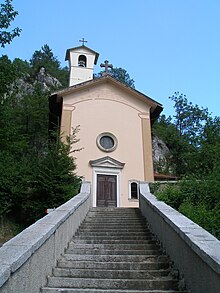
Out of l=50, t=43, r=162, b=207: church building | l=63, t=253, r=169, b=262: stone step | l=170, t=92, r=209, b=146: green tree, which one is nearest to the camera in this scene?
l=63, t=253, r=169, b=262: stone step

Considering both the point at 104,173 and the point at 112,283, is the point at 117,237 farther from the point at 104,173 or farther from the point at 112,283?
the point at 104,173

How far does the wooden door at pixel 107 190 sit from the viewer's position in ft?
59.7

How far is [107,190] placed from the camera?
728 inches

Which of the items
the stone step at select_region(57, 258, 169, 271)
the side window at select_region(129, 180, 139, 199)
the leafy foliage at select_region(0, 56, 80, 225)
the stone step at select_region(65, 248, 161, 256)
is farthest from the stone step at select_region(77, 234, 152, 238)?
the side window at select_region(129, 180, 139, 199)

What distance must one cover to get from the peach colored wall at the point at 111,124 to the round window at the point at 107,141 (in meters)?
0.24

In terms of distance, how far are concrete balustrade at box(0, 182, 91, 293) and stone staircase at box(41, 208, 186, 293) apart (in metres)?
0.26

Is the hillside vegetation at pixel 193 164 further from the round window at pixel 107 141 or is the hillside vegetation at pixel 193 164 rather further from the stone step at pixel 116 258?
the round window at pixel 107 141

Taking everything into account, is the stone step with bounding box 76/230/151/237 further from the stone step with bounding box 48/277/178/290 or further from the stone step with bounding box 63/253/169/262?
the stone step with bounding box 48/277/178/290

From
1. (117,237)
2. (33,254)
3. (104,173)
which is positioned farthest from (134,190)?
(33,254)

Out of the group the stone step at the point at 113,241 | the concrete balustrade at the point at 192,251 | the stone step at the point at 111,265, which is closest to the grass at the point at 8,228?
the stone step at the point at 113,241

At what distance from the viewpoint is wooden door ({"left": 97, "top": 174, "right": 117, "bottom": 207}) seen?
59.7 feet

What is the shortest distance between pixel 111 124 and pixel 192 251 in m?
15.7

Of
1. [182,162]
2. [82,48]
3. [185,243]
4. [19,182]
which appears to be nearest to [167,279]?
[185,243]

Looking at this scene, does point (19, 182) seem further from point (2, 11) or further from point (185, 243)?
point (185, 243)
